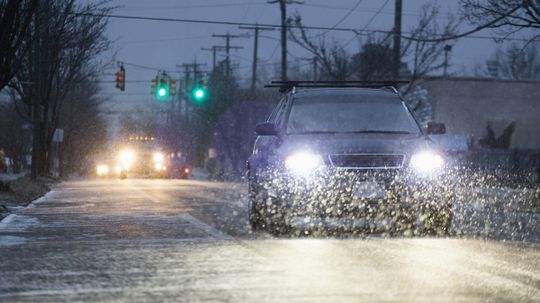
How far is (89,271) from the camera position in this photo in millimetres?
7562

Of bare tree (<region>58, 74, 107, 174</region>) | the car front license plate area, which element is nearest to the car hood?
the car front license plate area

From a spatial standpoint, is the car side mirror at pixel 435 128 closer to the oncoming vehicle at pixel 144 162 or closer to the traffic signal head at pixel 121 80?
the traffic signal head at pixel 121 80

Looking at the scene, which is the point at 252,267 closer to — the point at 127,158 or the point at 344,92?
the point at 344,92

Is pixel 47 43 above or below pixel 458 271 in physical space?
above

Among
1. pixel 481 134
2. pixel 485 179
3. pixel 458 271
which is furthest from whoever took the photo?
pixel 481 134

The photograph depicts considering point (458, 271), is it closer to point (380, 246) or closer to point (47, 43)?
point (380, 246)

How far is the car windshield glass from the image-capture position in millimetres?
12680

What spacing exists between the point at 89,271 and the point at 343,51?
3807 cm

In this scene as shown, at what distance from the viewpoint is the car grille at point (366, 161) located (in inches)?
447

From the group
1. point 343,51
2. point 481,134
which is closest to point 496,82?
point 481,134

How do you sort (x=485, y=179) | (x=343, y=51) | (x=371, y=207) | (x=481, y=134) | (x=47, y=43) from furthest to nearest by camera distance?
(x=481, y=134), (x=485, y=179), (x=343, y=51), (x=47, y=43), (x=371, y=207)

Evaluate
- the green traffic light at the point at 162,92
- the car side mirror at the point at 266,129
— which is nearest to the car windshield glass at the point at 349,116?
the car side mirror at the point at 266,129

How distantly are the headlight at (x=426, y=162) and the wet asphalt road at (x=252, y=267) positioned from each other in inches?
39.4

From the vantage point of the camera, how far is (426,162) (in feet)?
37.9
